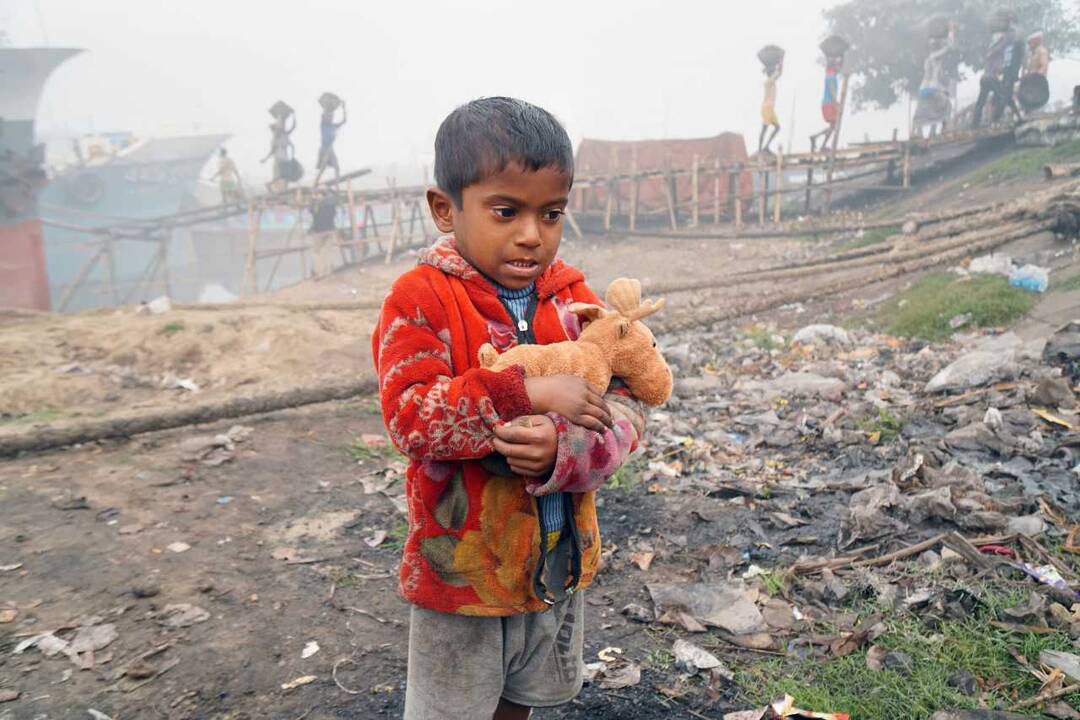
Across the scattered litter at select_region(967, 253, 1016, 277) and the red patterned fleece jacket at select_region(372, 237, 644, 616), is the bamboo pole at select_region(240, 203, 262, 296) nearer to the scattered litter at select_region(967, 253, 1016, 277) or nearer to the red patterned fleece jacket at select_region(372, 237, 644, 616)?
the scattered litter at select_region(967, 253, 1016, 277)

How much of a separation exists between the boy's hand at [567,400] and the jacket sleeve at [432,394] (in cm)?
2

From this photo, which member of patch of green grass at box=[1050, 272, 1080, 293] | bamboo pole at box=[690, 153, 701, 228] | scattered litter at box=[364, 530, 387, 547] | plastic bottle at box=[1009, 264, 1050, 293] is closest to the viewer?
scattered litter at box=[364, 530, 387, 547]

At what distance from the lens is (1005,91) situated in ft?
52.1

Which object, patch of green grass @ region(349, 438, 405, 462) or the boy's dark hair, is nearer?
the boy's dark hair

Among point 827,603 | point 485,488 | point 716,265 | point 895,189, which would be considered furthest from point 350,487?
point 895,189

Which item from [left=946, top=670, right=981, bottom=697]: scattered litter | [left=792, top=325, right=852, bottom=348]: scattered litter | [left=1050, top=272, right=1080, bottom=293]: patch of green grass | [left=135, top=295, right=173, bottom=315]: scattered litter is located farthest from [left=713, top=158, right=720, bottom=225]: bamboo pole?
[left=946, top=670, right=981, bottom=697]: scattered litter

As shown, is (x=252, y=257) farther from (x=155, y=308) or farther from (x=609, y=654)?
(x=609, y=654)

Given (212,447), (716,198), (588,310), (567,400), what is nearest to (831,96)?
(716,198)

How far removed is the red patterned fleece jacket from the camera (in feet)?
4.09

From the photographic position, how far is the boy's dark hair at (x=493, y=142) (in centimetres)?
128

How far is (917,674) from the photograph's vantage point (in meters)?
2.24

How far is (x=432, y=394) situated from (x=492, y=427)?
0.40 feet

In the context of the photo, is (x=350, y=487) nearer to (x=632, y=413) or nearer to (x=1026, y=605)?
(x=632, y=413)

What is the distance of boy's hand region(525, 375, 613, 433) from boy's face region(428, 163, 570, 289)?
0.24 m
